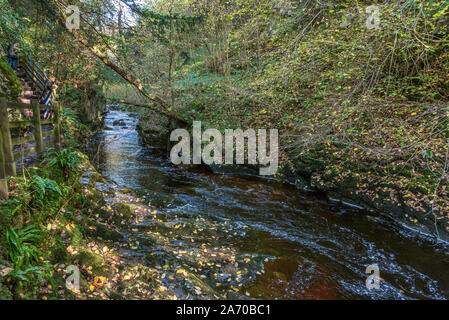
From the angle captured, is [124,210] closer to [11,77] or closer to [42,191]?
[42,191]

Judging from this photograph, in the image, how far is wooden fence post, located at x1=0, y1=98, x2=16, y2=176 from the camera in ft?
10.5

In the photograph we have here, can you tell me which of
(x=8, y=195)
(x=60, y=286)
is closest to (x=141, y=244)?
(x=60, y=286)

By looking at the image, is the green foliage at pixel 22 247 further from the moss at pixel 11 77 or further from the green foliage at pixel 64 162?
the moss at pixel 11 77

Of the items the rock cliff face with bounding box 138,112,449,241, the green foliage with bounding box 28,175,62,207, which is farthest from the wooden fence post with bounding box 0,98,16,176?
the rock cliff face with bounding box 138,112,449,241

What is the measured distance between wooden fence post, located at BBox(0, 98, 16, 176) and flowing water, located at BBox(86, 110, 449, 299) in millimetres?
2442

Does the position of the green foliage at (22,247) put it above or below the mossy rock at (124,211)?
above

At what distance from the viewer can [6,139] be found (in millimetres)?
3316

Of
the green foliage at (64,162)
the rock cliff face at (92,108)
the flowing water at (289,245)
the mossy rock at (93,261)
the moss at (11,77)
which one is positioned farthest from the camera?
the rock cliff face at (92,108)

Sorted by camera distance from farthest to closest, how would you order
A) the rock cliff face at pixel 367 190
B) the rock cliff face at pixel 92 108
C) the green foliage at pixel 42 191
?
1. the rock cliff face at pixel 92 108
2. the rock cliff face at pixel 367 190
3. the green foliage at pixel 42 191

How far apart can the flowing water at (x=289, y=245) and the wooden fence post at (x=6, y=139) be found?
8.01 feet

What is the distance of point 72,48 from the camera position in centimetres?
733

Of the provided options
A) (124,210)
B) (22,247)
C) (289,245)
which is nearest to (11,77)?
(124,210)

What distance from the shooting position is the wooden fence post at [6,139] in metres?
3.19

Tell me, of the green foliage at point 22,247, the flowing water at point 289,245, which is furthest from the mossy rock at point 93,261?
the flowing water at point 289,245
